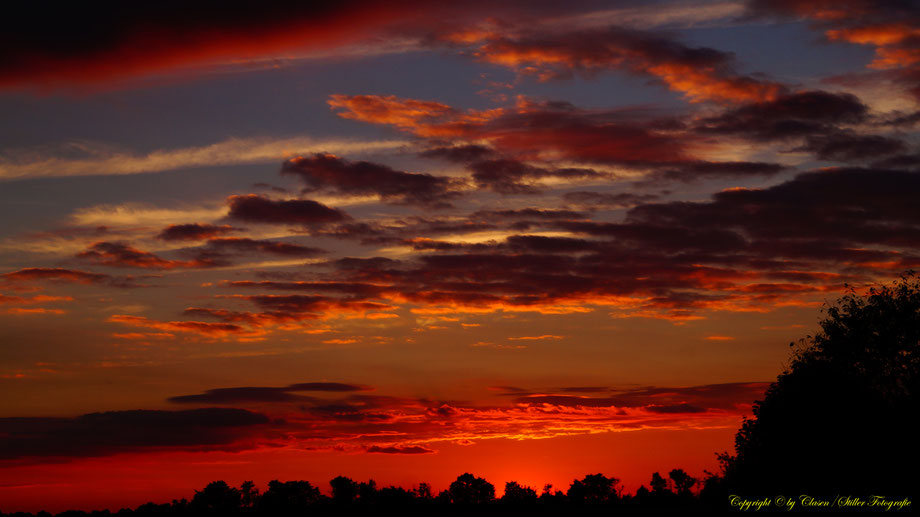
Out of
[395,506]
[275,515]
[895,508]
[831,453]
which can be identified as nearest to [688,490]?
[831,453]

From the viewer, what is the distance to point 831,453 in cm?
6800

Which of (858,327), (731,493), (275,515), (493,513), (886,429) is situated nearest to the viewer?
(886,429)

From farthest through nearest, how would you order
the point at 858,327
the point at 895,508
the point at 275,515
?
1. the point at 275,515
2. the point at 858,327
3. the point at 895,508

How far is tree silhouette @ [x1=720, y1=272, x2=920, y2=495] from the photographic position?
63688 millimetres

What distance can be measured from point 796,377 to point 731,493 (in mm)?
12398

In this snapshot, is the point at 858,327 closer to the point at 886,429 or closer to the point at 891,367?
the point at 891,367

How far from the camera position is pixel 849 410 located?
68312 mm

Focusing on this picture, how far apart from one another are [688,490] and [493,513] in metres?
20.7

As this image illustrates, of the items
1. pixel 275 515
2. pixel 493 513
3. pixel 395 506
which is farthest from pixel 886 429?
pixel 275 515

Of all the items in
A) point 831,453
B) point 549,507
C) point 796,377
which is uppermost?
point 796,377

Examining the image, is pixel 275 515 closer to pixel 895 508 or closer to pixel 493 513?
pixel 493 513

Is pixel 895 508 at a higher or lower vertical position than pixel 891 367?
lower

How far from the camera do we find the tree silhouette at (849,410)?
63688mm

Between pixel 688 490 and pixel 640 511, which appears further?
pixel 688 490
